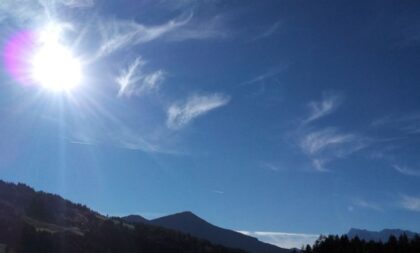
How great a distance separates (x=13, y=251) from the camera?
618 ft

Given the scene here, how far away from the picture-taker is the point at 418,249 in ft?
580

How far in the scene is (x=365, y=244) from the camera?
632 feet

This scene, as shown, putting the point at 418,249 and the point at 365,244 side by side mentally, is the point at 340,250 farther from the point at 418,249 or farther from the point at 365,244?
the point at 418,249

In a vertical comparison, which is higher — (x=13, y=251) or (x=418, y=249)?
(x=418, y=249)

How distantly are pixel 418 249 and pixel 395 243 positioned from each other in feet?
40.8

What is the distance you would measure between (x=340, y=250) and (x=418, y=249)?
86.7 feet

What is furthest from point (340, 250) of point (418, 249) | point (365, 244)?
point (418, 249)

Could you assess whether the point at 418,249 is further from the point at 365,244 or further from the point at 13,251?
the point at 13,251

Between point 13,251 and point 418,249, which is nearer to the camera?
point 418,249

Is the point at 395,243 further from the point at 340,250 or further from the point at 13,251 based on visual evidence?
the point at 13,251

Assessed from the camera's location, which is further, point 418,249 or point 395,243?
point 395,243

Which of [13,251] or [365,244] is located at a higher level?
[365,244]

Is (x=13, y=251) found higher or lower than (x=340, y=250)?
lower

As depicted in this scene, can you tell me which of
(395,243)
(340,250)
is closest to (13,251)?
(340,250)
